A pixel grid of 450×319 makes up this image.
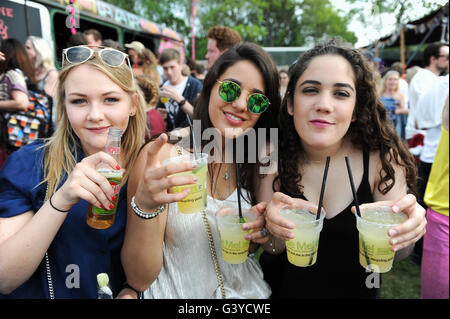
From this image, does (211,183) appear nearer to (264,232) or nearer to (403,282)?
(264,232)

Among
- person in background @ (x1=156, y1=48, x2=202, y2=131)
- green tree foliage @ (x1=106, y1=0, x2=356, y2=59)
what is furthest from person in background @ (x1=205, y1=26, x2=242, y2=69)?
green tree foliage @ (x1=106, y1=0, x2=356, y2=59)

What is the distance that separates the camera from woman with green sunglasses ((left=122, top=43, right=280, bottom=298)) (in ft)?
5.16

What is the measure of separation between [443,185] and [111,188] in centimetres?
241

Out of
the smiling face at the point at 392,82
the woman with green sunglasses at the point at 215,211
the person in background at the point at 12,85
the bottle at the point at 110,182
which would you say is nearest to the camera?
the bottle at the point at 110,182

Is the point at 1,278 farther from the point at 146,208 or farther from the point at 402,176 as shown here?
the point at 402,176

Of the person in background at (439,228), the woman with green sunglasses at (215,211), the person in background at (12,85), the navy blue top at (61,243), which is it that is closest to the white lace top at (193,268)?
the woman with green sunglasses at (215,211)

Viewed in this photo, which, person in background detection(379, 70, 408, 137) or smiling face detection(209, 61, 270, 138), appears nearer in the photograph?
smiling face detection(209, 61, 270, 138)

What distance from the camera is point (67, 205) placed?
130cm

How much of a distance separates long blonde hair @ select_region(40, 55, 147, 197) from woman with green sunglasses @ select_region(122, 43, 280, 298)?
0.12m

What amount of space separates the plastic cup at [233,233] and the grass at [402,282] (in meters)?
2.28

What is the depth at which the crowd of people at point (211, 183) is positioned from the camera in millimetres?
1364

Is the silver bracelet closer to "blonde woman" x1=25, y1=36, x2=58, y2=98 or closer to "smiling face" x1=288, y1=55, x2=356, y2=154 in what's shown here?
"smiling face" x1=288, y1=55, x2=356, y2=154

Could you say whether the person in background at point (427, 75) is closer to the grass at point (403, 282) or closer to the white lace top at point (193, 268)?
the grass at point (403, 282)

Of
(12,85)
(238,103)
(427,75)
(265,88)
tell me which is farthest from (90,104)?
(427,75)
